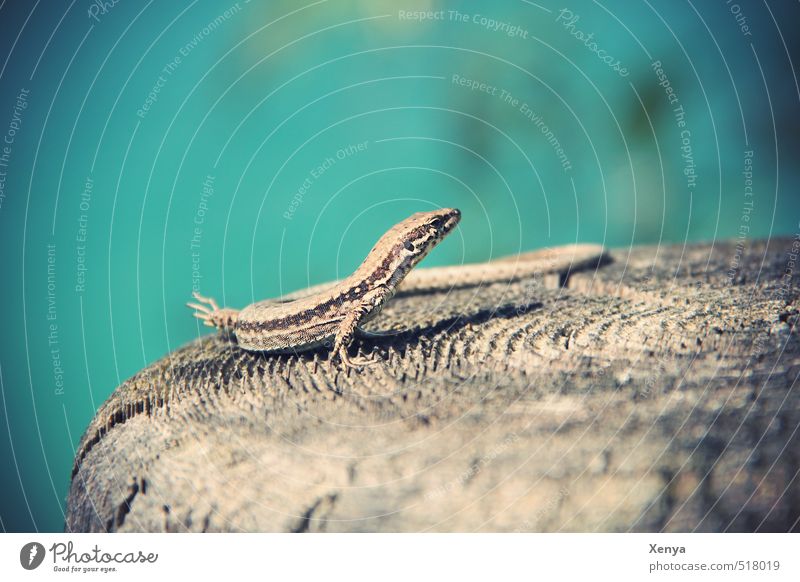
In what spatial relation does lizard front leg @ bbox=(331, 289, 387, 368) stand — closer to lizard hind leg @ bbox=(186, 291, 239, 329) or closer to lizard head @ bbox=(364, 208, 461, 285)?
lizard head @ bbox=(364, 208, 461, 285)

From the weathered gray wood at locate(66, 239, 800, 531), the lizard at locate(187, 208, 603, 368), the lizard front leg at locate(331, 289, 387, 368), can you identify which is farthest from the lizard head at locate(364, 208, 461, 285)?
the weathered gray wood at locate(66, 239, 800, 531)

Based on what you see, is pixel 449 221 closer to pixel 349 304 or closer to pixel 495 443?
pixel 349 304

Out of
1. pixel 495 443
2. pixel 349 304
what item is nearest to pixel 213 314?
pixel 349 304

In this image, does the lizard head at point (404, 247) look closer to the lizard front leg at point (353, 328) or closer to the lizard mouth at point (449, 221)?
the lizard mouth at point (449, 221)
